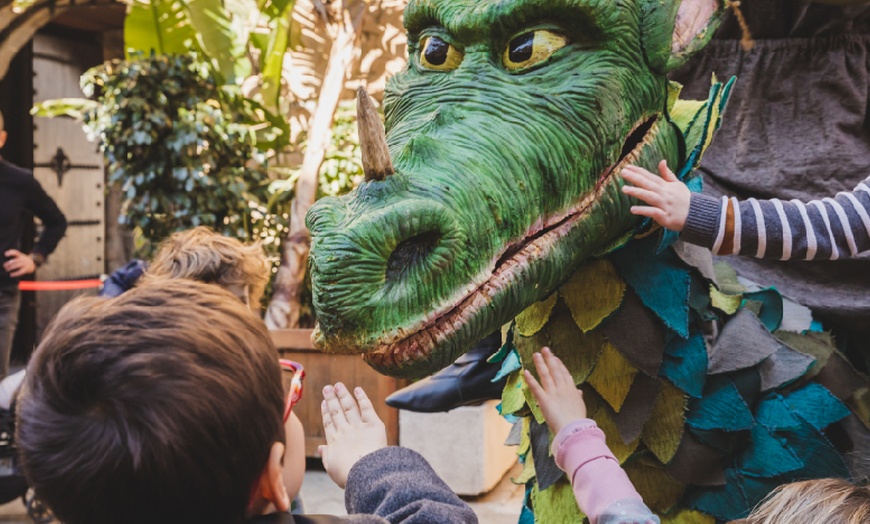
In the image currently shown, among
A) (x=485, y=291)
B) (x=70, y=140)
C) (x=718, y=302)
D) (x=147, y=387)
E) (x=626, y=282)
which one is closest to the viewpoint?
(x=147, y=387)

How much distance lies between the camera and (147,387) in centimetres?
92

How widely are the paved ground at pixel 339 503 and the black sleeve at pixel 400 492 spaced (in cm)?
256

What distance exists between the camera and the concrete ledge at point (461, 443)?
4.25 metres

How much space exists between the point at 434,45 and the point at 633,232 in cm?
37

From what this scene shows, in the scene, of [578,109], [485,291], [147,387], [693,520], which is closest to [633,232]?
[578,109]

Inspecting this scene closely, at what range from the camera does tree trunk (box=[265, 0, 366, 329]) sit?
512cm

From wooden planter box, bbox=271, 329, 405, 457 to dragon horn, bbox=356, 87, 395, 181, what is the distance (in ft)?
12.2

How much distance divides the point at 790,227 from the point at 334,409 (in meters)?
0.69

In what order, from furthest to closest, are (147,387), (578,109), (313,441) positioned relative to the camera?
(313,441) → (578,109) → (147,387)

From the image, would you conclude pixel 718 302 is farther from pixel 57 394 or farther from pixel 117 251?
pixel 117 251

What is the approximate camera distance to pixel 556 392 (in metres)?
1.25

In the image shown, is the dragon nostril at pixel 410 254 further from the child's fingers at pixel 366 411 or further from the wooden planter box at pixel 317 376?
the wooden planter box at pixel 317 376

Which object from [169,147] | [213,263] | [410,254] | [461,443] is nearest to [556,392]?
[410,254]

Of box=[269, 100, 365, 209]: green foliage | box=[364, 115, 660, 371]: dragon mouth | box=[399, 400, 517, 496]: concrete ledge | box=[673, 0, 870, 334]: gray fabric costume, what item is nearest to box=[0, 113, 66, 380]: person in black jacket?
box=[269, 100, 365, 209]: green foliage
